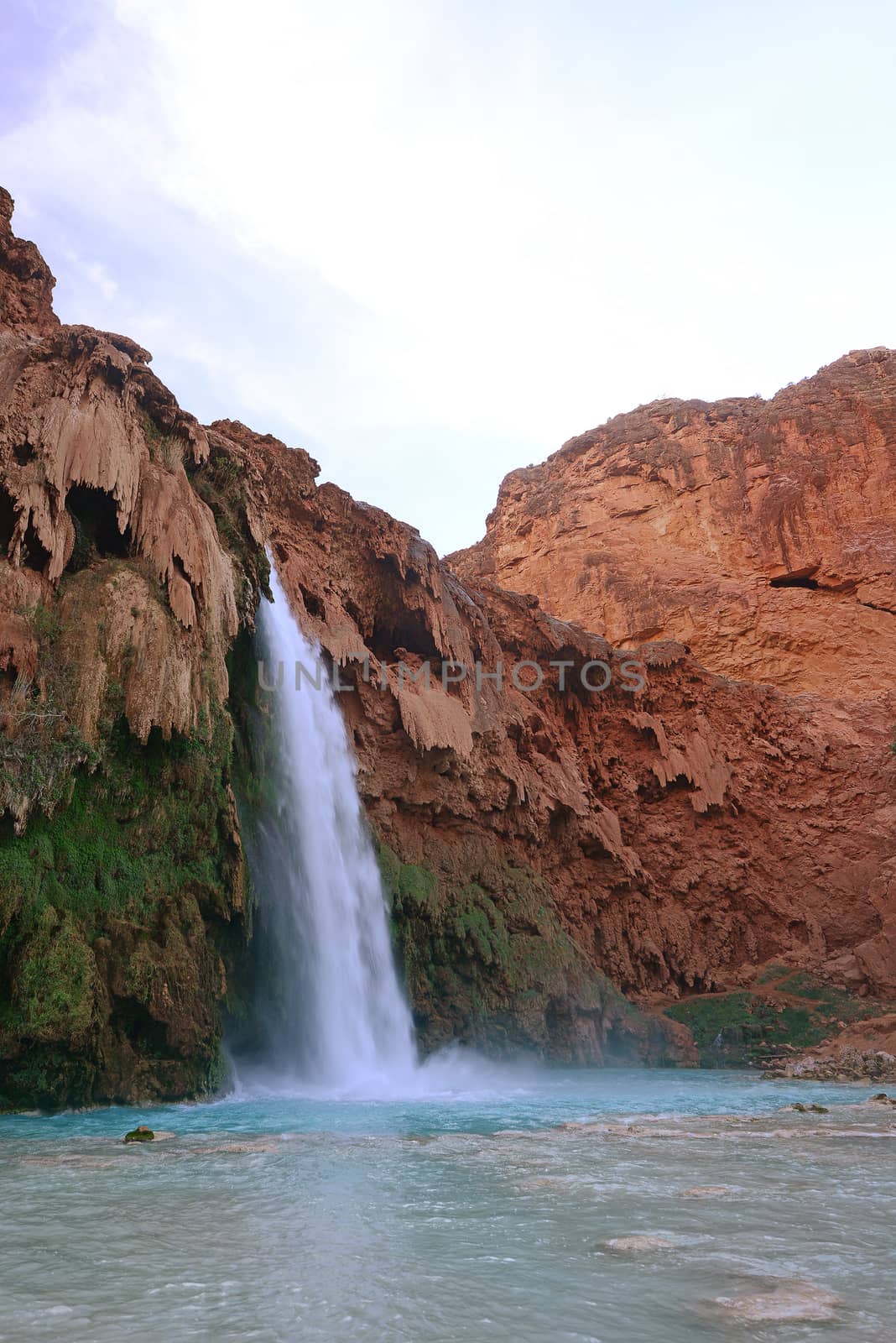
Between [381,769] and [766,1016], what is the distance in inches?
530

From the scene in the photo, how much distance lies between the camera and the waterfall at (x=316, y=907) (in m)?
16.4

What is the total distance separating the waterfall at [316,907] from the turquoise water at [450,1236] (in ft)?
26.1

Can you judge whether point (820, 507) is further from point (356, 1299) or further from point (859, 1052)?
point (356, 1299)

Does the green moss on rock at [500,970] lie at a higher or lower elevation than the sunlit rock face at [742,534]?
lower

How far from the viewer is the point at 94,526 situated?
1477 centimetres

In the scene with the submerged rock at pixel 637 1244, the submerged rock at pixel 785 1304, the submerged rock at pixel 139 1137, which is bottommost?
the submerged rock at pixel 785 1304

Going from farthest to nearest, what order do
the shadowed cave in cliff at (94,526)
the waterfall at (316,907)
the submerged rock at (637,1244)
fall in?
the waterfall at (316,907) → the shadowed cave in cliff at (94,526) → the submerged rock at (637,1244)

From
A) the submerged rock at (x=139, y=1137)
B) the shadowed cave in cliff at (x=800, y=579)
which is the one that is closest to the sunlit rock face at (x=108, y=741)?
the submerged rock at (x=139, y=1137)

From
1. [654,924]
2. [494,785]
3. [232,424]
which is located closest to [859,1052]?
[654,924]

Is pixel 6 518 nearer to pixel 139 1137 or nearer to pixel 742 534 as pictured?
pixel 139 1137

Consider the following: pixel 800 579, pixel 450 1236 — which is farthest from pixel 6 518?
pixel 800 579

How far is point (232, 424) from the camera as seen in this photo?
78.7ft

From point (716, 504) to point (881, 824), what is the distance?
74.1ft

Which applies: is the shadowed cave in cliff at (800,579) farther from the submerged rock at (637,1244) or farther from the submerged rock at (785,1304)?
the submerged rock at (785,1304)
